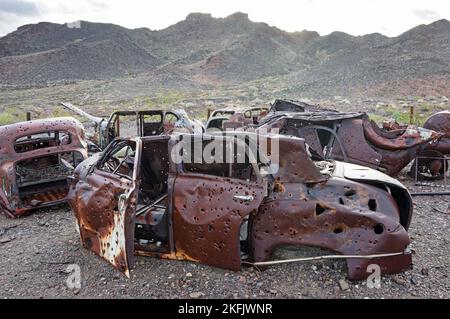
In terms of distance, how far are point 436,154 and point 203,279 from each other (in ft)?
19.3

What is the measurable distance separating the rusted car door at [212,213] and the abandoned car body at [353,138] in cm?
313

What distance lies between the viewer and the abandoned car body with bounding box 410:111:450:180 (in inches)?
312

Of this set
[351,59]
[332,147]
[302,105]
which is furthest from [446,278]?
[351,59]

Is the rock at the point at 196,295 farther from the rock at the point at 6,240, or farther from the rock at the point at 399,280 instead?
the rock at the point at 6,240

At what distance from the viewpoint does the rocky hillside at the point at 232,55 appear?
96.8 ft

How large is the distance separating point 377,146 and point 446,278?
357cm

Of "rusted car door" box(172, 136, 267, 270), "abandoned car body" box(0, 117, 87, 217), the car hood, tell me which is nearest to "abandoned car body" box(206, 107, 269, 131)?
"abandoned car body" box(0, 117, 87, 217)

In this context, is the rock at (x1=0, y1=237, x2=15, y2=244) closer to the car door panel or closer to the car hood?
the car door panel

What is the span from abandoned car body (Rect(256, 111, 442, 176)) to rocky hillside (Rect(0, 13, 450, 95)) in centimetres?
1925

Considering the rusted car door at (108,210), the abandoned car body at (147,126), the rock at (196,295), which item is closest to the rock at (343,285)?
the rock at (196,295)

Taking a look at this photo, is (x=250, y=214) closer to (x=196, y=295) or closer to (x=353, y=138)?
(x=196, y=295)
